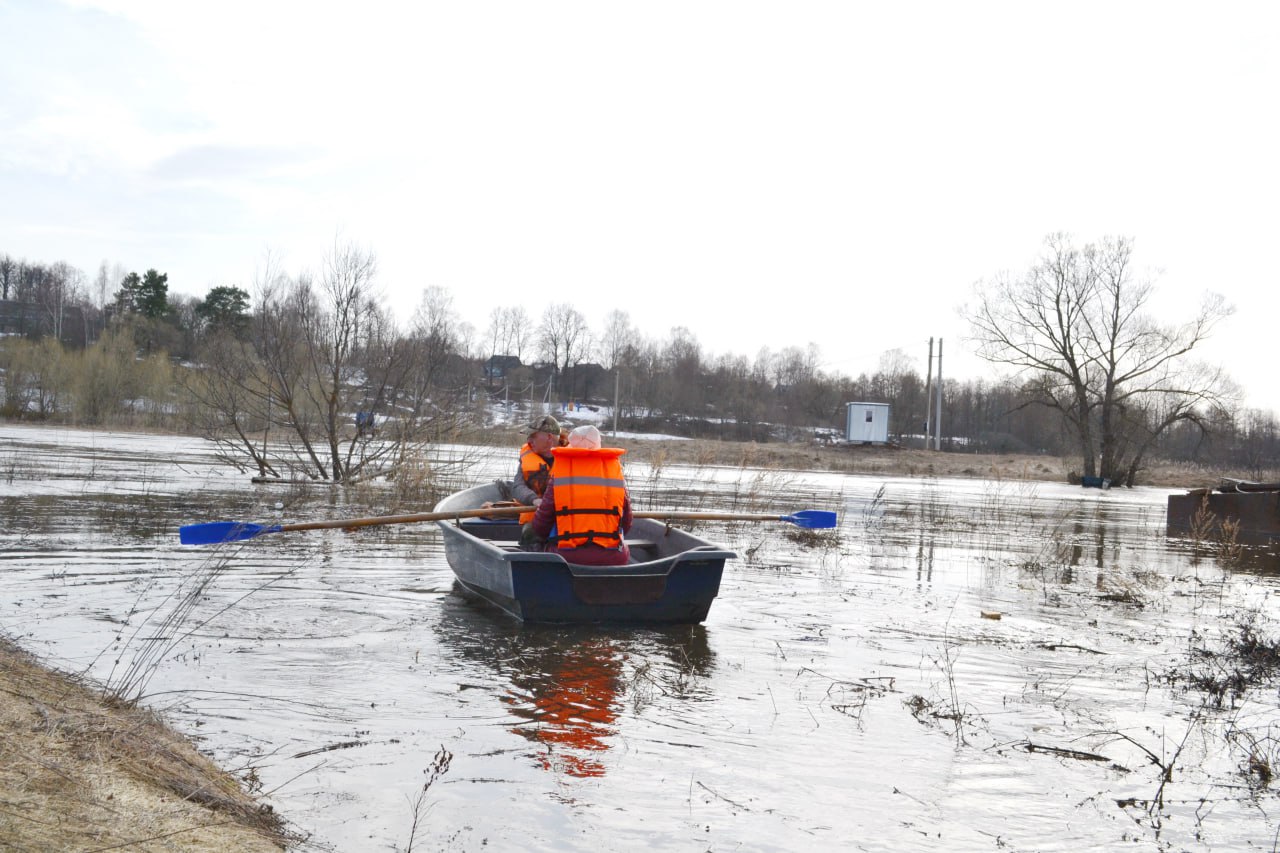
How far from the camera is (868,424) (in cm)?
6166

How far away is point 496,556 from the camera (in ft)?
26.4

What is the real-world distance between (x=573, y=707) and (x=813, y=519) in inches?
250

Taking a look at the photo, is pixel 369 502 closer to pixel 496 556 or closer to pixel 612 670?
pixel 496 556

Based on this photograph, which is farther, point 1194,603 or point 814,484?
point 814,484

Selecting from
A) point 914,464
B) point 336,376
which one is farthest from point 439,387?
point 914,464

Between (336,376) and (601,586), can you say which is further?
(336,376)

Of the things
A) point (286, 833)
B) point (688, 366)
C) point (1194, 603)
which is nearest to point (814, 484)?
point (1194, 603)

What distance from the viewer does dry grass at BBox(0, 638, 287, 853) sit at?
3098mm

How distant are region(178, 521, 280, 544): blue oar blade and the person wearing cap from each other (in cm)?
274

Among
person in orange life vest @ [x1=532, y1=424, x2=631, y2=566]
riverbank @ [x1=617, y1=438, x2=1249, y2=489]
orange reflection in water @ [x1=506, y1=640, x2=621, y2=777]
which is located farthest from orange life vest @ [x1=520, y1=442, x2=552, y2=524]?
riverbank @ [x1=617, y1=438, x2=1249, y2=489]

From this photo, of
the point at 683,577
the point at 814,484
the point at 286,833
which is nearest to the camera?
the point at 286,833

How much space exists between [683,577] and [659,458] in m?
10.9

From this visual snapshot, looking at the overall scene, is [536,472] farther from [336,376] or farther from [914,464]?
[914,464]

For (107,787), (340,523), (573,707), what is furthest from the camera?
(340,523)
